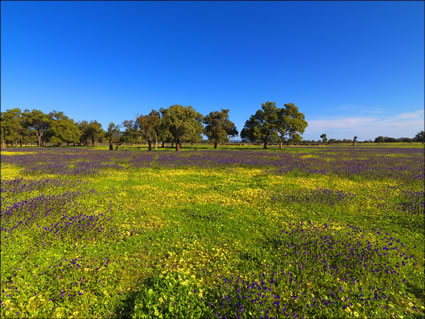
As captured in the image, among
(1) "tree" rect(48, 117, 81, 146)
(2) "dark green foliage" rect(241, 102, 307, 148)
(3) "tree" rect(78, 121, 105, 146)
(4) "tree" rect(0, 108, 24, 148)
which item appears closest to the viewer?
(2) "dark green foliage" rect(241, 102, 307, 148)

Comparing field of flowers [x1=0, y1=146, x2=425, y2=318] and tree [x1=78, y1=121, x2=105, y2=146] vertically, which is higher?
tree [x1=78, y1=121, x2=105, y2=146]

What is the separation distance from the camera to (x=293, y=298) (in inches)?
148

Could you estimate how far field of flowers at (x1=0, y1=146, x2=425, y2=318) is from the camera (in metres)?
3.61

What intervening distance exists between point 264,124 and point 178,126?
29644 mm

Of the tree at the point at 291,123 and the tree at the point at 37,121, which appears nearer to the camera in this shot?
the tree at the point at 291,123

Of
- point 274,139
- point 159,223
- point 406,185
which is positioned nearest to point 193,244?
point 159,223

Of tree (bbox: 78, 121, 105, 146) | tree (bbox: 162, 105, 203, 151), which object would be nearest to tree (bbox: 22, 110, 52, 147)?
tree (bbox: 78, 121, 105, 146)

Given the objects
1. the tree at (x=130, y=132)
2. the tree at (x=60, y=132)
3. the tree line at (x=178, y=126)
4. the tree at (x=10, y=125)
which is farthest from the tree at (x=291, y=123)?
the tree at (x=10, y=125)

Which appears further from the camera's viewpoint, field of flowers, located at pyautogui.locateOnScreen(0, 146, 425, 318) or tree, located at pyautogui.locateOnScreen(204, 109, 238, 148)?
tree, located at pyautogui.locateOnScreen(204, 109, 238, 148)

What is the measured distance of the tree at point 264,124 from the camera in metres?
61.8

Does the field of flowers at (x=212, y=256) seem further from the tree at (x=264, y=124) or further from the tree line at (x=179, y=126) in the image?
the tree at (x=264, y=124)

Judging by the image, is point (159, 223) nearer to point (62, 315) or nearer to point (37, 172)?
point (62, 315)

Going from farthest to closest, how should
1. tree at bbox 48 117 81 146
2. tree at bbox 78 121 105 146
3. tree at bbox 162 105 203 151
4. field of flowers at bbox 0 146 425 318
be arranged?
tree at bbox 78 121 105 146
tree at bbox 48 117 81 146
tree at bbox 162 105 203 151
field of flowers at bbox 0 146 425 318

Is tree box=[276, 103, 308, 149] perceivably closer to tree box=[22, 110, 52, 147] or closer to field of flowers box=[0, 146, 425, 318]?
field of flowers box=[0, 146, 425, 318]
